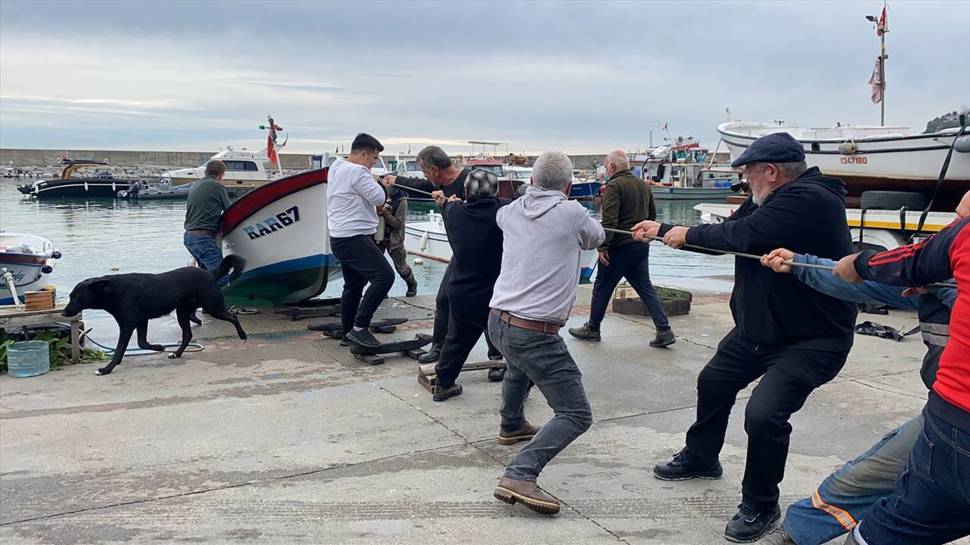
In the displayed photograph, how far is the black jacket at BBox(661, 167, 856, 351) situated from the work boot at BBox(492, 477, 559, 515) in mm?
1248

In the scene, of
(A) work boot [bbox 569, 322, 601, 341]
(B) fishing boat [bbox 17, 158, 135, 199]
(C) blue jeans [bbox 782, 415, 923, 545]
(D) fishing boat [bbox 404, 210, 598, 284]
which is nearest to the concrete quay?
(A) work boot [bbox 569, 322, 601, 341]

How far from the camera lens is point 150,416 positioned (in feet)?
17.6

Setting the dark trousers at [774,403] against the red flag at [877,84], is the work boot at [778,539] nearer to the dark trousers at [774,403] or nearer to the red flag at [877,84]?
the dark trousers at [774,403]

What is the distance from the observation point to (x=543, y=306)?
3830 mm

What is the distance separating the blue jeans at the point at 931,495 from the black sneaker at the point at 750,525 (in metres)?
0.89

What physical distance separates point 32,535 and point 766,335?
3.53m

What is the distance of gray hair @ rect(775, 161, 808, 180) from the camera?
3.54 m

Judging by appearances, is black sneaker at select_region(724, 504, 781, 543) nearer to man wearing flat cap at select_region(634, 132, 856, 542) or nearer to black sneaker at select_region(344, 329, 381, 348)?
man wearing flat cap at select_region(634, 132, 856, 542)

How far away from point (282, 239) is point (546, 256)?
6.15 metres

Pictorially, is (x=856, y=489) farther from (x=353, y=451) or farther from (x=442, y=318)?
(x=442, y=318)

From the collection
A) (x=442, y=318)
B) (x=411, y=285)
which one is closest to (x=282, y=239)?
(x=411, y=285)

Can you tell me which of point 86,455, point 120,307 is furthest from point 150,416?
point 120,307

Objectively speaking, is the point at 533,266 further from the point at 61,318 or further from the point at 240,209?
the point at 240,209

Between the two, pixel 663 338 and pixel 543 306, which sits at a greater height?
pixel 543 306
